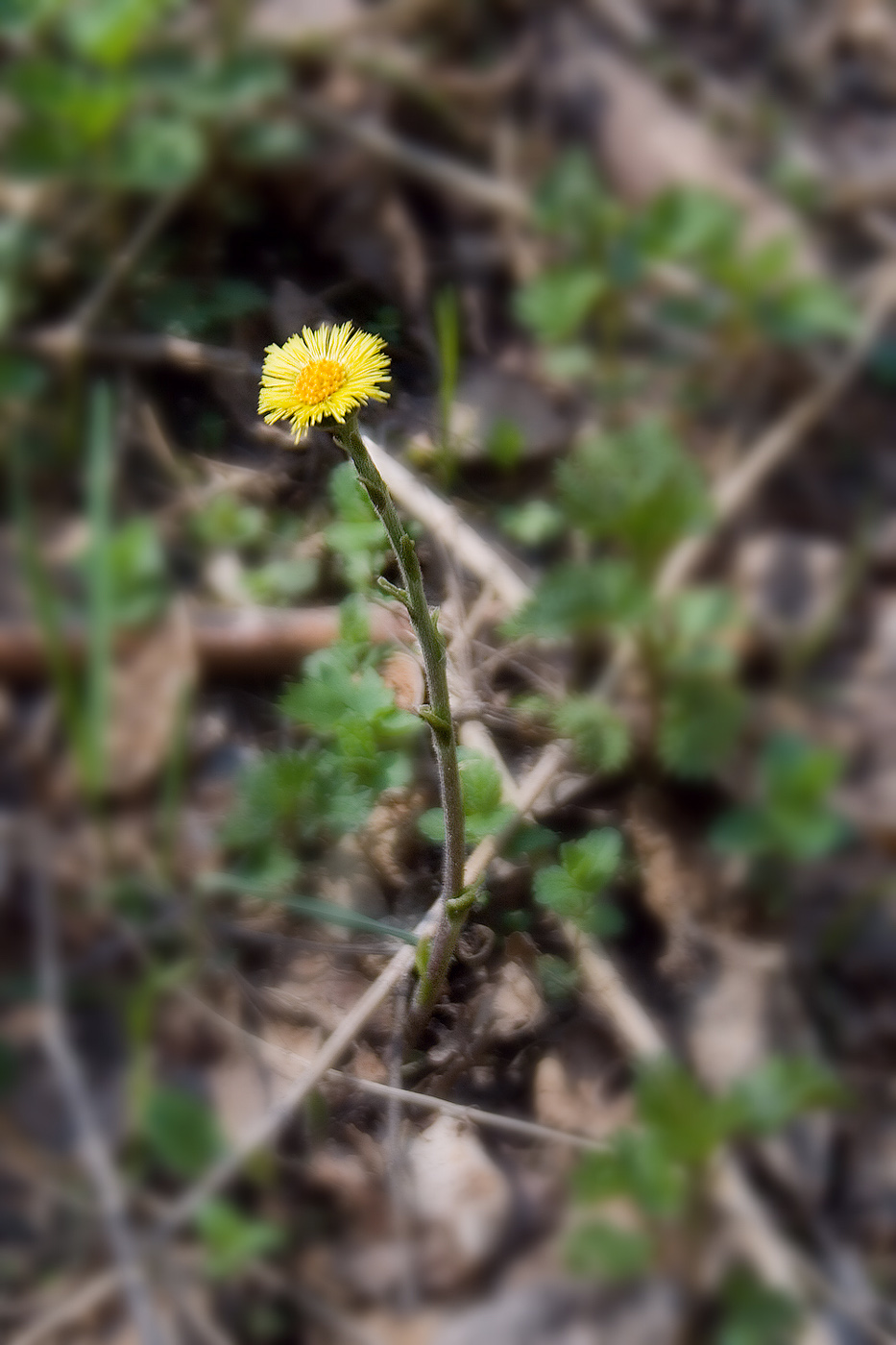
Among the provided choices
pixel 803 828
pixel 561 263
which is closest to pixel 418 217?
pixel 561 263

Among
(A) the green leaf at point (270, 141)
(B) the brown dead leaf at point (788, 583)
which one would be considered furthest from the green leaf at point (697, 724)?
(A) the green leaf at point (270, 141)

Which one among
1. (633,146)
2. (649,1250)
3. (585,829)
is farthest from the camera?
(633,146)

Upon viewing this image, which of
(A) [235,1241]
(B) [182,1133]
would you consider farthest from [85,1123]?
(A) [235,1241]

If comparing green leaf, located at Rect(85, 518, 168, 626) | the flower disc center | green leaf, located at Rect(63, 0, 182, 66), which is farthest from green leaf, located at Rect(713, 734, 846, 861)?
green leaf, located at Rect(63, 0, 182, 66)

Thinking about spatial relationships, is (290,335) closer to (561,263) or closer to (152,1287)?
(152,1287)

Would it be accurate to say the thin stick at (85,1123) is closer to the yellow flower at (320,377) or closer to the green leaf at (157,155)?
the green leaf at (157,155)

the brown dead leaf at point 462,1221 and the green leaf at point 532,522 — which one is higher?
the green leaf at point 532,522
